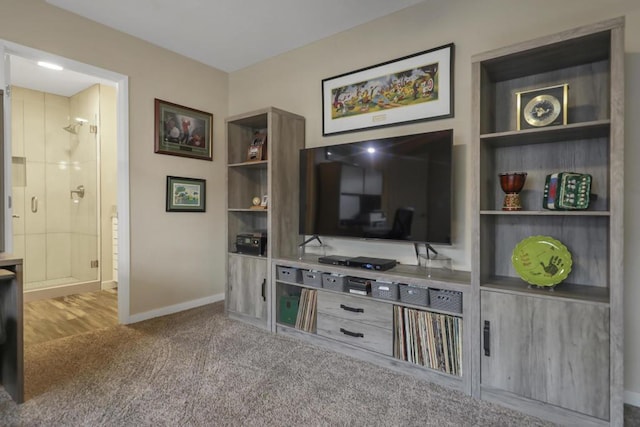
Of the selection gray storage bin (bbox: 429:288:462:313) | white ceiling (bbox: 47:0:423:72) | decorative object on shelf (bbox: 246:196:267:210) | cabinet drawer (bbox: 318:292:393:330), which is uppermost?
white ceiling (bbox: 47:0:423:72)

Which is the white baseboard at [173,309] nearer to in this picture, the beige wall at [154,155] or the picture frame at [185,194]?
the beige wall at [154,155]

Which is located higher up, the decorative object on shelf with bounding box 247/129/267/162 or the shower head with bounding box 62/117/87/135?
the shower head with bounding box 62/117/87/135

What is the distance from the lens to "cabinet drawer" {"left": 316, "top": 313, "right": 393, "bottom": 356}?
2211mm

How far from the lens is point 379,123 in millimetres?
2734

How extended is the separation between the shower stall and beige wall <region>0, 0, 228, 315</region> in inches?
61.7

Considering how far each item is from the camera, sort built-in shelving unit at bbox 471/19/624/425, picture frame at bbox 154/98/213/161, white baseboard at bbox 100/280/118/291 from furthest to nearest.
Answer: white baseboard at bbox 100/280/118/291 → picture frame at bbox 154/98/213/161 → built-in shelving unit at bbox 471/19/624/425

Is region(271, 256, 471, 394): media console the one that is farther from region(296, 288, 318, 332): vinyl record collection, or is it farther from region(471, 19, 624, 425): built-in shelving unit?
region(471, 19, 624, 425): built-in shelving unit

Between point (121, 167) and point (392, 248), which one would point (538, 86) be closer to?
point (392, 248)

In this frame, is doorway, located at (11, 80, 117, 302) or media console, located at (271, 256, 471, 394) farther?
doorway, located at (11, 80, 117, 302)

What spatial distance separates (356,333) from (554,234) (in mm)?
1394

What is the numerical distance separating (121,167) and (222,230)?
4.02ft

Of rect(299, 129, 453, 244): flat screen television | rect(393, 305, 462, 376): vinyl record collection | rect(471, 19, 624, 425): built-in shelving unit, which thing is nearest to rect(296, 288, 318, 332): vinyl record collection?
rect(299, 129, 453, 244): flat screen television

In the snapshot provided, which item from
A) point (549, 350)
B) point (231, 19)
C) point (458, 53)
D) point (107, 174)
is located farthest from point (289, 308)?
point (107, 174)

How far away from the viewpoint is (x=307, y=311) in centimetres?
264
